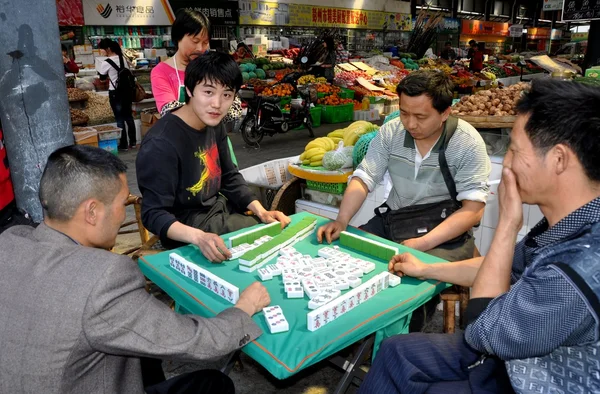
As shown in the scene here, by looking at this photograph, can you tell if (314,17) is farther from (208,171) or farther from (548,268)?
(548,268)

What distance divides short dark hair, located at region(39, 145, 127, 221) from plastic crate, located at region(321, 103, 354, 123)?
9.78m

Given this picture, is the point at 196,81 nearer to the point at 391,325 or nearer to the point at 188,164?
the point at 188,164

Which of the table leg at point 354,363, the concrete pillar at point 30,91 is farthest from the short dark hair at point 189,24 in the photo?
the table leg at point 354,363

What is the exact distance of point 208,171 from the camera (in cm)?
284

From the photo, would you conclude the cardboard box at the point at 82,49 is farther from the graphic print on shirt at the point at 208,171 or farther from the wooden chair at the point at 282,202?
the graphic print on shirt at the point at 208,171

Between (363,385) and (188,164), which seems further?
(188,164)

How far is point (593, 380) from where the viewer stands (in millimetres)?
1245

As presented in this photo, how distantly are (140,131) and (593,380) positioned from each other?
9034mm

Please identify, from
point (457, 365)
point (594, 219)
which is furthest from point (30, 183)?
point (594, 219)

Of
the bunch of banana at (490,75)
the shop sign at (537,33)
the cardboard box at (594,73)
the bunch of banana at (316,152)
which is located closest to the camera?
the bunch of banana at (316,152)

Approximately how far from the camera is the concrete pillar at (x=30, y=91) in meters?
2.84

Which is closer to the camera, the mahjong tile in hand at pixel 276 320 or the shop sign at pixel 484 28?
the mahjong tile in hand at pixel 276 320

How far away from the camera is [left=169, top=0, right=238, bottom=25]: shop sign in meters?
14.9

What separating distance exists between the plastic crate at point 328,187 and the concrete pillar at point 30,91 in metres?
1.90
